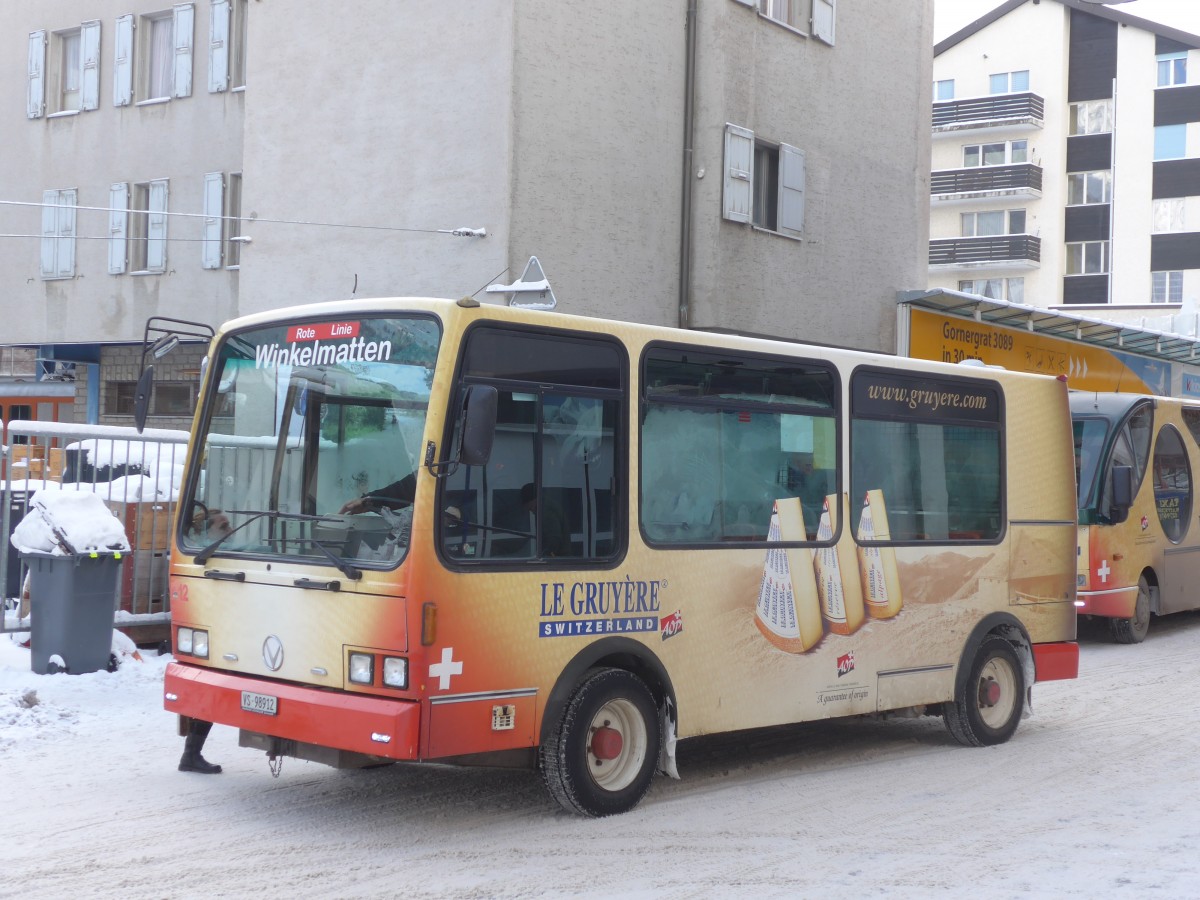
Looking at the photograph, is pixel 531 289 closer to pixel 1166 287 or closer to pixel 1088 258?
pixel 1166 287

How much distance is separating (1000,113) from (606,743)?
48693 millimetres

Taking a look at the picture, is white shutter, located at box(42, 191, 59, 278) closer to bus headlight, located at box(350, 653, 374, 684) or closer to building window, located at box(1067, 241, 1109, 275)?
bus headlight, located at box(350, 653, 374, 684)

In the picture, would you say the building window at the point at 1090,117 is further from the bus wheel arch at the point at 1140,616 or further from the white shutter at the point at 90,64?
the bus wheel arch at the point at 1140,616

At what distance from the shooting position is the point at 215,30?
24.7m

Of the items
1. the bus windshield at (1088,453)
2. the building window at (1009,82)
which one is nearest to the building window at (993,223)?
the building window at (1009,82)

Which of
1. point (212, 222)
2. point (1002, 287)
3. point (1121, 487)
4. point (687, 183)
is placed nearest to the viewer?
point (1121, 487)

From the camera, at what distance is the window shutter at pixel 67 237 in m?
26.3

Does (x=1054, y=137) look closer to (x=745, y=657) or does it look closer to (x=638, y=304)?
(x=638, y=304)

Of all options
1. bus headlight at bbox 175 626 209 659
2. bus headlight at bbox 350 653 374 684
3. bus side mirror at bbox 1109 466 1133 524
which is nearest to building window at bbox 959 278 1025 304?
bus side mirror at bbox 1109 466 1133 524

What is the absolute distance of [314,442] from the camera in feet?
23.4

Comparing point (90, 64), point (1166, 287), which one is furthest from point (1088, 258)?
point (90, 64)

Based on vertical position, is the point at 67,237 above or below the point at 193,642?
above

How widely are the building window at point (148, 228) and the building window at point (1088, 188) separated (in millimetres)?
36708

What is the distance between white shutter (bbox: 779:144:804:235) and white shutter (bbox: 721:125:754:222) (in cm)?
79
